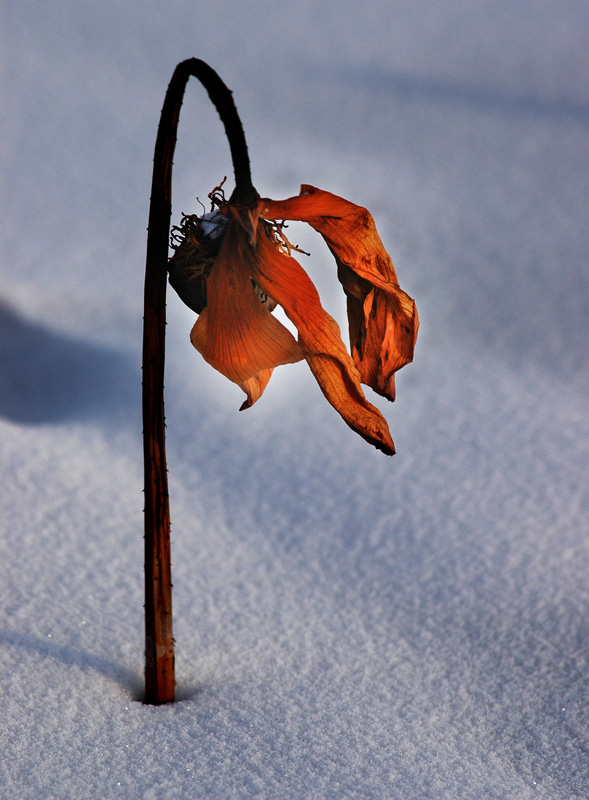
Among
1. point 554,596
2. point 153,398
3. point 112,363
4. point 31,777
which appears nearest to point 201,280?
point 153,398

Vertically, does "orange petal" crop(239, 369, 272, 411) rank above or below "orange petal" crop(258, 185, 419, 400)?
below

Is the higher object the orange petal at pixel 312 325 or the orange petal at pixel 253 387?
the orange petal at pixel 312 325
